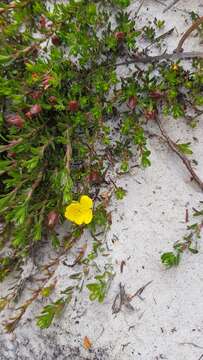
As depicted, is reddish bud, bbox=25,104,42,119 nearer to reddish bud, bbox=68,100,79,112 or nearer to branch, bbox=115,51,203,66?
reddish bud, bbox=68,100,79,112

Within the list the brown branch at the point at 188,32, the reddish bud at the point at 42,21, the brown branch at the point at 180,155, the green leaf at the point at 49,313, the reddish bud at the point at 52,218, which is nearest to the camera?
the green leaf at the point at 49,313

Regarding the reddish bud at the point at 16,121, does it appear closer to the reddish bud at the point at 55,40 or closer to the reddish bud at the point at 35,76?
the reddish bud at the point at 35,76

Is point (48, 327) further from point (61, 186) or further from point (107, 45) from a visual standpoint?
point (107, 45)

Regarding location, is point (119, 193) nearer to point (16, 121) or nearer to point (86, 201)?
point (86, 201)

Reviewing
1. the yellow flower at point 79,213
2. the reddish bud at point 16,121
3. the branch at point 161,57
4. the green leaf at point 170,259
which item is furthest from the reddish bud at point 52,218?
the branch at point 161,57

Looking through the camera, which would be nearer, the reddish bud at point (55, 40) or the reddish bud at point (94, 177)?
the reddish bud at point (94, 177)

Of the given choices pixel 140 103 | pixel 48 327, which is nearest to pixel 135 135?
pixel 140 103
